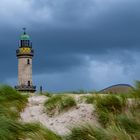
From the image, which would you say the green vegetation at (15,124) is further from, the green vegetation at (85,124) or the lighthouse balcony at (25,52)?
the lighthouse balcony at (25,52)

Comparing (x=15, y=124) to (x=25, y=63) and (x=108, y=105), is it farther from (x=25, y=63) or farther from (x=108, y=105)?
(x=25, y=63)

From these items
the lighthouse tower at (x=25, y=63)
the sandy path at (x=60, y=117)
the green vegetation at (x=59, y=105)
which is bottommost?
the sandy path at (x=60, y=117)

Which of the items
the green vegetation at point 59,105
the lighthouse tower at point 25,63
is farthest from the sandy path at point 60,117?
the lighthouse tower at point 25,63

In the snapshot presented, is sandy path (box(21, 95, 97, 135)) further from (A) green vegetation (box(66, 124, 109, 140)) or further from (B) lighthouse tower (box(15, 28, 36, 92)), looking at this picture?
(B) lighthouse tower (box(15, 28, 36, 92))

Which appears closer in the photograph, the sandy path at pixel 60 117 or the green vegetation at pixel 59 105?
the sandy path at pixel 60 117

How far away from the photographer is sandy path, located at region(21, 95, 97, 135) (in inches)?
464

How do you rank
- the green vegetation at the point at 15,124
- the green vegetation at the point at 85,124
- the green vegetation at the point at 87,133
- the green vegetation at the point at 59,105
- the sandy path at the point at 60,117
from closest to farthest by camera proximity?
the green vegetation at the point at 87,133 → the green vegetation at the point at 85,124 → the green vegetation at the point at 15,124 → the sandy path at the point at 60,117 → the green vegetation at the point at 59,105

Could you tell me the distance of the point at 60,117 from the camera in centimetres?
1219

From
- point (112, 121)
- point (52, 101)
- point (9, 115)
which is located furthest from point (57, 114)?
point (112, 121)

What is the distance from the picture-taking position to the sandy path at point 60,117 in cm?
1178

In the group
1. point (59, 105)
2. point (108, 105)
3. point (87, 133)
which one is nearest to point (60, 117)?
point (59, 105)

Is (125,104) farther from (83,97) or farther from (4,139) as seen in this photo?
(4,139)

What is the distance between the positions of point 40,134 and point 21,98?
3.16 m

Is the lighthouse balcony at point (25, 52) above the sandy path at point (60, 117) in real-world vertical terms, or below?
above
